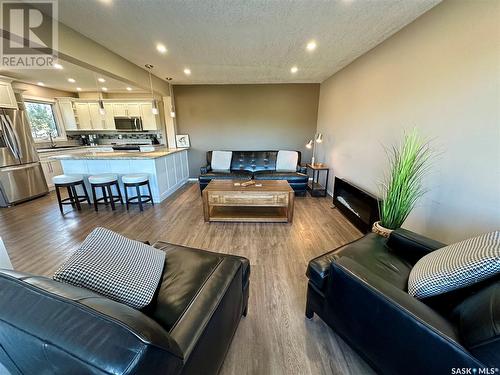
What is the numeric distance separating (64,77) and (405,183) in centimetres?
663

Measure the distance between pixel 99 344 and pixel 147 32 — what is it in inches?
121

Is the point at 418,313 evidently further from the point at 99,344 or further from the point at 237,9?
the point at 237,9

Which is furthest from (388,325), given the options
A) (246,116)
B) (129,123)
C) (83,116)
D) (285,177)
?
(83,116)

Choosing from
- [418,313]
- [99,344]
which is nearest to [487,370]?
[418,313]

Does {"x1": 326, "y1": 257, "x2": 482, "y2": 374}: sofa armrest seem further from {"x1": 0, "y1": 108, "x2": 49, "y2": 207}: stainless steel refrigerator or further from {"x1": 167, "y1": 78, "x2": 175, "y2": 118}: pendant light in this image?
{"x1": 0, "y1": 108, "x2": 49, "y2": 207}: stainless steel refrigerator

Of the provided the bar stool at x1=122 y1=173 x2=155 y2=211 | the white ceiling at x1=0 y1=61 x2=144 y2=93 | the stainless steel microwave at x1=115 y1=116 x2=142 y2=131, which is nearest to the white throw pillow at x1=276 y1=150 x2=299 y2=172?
the bar stool at x1=122 y1=173 x2=155 y2=211

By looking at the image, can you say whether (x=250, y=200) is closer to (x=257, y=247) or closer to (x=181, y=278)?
(x=257, y=247)

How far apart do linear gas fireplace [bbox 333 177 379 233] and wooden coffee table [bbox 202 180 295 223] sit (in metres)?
0.97

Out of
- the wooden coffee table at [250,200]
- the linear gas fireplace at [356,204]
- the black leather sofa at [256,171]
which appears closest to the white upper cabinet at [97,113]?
the black leather sofa at [256,171]

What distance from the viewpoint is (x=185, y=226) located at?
294cm

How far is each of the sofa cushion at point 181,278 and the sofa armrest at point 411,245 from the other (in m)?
1.21

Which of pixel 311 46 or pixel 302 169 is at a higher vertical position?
pixel 311 46

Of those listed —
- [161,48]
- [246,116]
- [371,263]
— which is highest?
[161,48]

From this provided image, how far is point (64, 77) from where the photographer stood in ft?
14.3
